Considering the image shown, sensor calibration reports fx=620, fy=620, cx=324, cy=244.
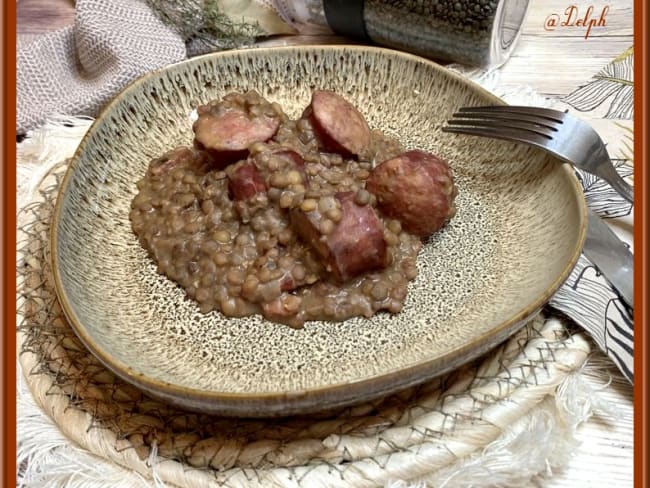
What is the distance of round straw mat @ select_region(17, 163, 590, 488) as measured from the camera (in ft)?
4.47

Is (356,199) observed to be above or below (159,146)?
above

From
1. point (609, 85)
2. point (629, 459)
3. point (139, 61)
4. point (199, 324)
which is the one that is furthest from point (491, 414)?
point (139, 61)

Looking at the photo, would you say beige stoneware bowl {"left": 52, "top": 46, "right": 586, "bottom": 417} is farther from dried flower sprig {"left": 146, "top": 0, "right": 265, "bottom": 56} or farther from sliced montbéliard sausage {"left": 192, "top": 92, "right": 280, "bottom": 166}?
dried flower sprig {"left": 146, "top": 0, "right": 265, "bottom": 56}

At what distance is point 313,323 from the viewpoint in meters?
1.59

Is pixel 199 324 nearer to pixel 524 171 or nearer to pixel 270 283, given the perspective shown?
pixel 270 283

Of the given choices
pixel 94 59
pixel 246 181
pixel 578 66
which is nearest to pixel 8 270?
pixel 246 181

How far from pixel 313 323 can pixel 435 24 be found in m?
1.65

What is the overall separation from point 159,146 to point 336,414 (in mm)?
1193

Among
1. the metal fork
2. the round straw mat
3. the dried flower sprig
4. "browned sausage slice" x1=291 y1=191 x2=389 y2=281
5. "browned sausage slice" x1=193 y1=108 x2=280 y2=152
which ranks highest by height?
the metal fork

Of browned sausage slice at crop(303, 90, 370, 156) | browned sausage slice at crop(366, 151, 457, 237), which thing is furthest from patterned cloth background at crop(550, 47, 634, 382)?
browned sausage slice at crop(303, 90, 370, 156)

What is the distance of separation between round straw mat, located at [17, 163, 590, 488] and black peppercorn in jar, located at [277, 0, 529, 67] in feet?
4.89

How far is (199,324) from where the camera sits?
1.62m

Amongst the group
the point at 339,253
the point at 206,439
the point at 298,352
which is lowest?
the point at 206,439

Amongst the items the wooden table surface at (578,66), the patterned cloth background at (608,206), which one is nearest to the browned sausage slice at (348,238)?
the patterned cloth background at (608,206)
